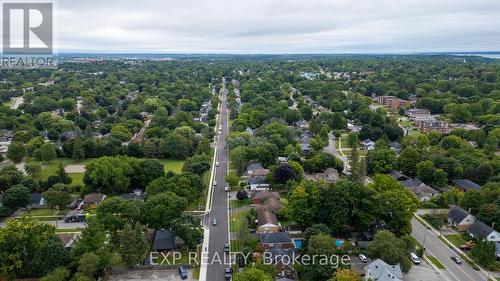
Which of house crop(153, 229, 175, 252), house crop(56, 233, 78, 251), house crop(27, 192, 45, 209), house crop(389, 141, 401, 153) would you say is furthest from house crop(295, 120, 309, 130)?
house crop(56, 233, 78, 251)

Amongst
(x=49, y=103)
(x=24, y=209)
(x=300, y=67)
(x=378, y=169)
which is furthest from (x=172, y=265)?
(x=300, y=67)

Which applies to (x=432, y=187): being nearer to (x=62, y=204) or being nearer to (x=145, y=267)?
(x=145, y=267)

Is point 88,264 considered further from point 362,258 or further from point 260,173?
point 260,173

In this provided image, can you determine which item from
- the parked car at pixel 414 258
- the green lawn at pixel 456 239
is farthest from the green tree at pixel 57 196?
the green lawn at pixel 456 239

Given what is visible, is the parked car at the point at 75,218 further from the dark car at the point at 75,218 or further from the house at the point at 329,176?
the house at the point at 329,176

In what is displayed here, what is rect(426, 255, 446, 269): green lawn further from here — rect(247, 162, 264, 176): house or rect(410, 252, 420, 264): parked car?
rect(247, 162, 264, 176): house

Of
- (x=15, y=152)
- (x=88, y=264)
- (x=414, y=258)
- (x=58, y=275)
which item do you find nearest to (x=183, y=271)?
(x=88, y=264)

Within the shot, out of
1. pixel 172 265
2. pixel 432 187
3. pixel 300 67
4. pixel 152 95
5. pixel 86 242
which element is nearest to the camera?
pixel 86 242
